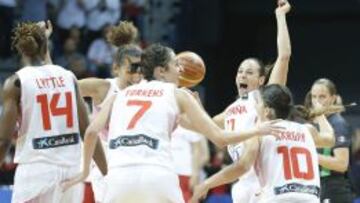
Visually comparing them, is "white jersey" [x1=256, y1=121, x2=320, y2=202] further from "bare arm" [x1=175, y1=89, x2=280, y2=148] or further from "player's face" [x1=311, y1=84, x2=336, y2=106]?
"player's face" [x1=311, y1=84, x2=336, y2=106]

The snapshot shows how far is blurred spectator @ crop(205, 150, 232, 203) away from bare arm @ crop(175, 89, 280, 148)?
6.45 m

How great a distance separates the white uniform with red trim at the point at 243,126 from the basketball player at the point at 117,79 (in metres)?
0.85

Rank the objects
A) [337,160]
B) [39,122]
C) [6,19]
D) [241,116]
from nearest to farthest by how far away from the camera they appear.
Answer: [39,122] → [241,116] → [337,160] → [6,19]

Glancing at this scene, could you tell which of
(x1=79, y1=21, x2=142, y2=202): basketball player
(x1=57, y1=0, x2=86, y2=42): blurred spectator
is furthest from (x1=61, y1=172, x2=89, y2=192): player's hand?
(x1=57, y1=0, x2=86, y2=42): blurred spectator

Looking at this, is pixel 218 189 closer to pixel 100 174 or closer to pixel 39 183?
pixel 100 174

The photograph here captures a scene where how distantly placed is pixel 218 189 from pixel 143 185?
781 cm

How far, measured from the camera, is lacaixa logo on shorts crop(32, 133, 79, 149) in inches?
318

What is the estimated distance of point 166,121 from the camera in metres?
7.58

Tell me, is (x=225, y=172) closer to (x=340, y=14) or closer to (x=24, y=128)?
(x=24, y=128)

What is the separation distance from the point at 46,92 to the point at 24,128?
289 mm

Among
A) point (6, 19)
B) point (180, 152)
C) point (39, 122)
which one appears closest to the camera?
point (39, 122)

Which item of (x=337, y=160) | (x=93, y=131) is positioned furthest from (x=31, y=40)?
(x=337, y=160)

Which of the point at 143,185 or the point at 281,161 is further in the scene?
the point at 281,161

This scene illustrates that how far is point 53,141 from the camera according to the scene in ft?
26.6
